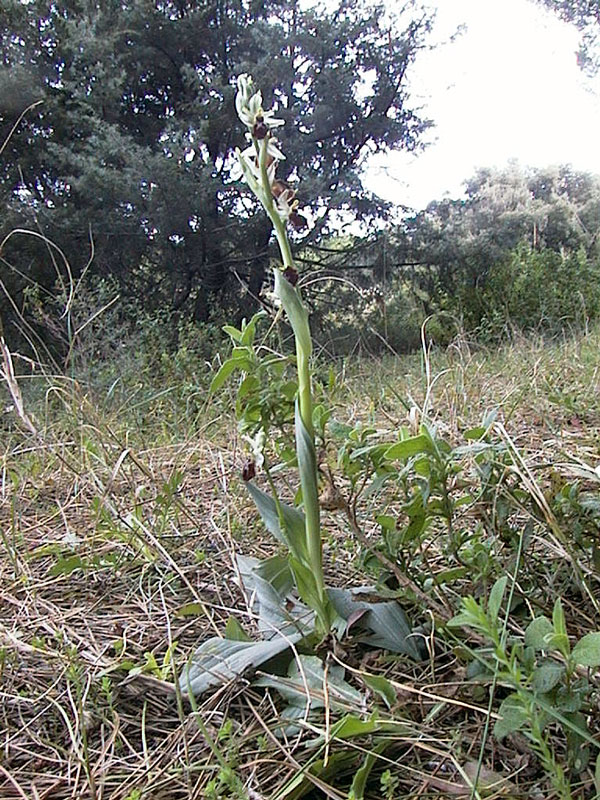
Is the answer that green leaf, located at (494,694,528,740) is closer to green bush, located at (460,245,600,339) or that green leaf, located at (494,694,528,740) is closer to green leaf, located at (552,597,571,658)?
green leaf, located at (552,597,571,658)

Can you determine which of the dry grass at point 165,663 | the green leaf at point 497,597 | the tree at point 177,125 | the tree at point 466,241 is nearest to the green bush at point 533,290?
the tree at point 466,241

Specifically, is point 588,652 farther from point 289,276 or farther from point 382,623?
point 289,276

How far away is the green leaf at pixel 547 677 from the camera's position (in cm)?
53

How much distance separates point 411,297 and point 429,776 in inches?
266

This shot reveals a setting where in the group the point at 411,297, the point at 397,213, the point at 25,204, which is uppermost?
the point at 25,204

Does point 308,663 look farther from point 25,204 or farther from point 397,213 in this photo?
point 397,213

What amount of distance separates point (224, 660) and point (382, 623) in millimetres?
211

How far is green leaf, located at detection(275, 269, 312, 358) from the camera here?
2.31 feet

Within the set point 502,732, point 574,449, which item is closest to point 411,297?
point 574,449

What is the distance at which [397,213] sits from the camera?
6973 millimetres

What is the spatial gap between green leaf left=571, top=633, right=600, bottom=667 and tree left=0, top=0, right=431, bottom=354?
557cm

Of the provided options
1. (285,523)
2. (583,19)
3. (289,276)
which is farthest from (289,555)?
(583,19)

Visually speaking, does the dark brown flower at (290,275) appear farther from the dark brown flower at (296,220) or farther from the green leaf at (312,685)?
the green leaf at (312,685)

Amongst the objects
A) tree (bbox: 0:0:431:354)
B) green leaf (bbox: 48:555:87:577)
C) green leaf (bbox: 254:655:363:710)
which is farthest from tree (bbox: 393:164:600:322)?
green leaf (bbox: 254:655:363:710)
